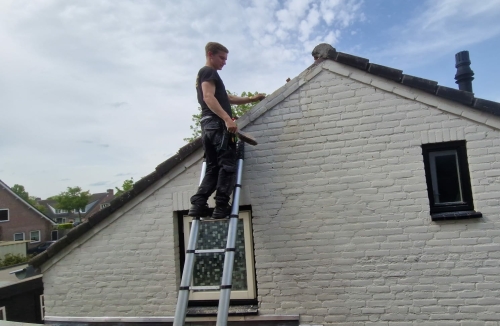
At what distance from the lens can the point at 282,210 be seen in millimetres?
4266

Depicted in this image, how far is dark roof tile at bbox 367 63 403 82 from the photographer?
4023mm

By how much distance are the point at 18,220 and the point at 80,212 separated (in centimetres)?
3454

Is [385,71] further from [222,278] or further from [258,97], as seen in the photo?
[222,278]

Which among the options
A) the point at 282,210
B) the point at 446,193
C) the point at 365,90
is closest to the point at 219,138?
the point at 282,210

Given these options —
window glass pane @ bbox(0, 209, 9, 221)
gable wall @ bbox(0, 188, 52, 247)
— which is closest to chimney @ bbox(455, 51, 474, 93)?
gable wall @ bbox(0, 188, 52, 247)

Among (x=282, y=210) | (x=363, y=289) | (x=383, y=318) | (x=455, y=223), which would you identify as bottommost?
(x=383, y=318)

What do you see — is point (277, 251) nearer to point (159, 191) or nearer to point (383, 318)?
point (383, 318)

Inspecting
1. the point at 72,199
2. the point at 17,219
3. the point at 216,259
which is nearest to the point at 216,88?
the point at 216,259

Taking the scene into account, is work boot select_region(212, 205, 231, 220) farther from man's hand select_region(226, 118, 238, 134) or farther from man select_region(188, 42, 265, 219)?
man's hand select_region(226, 118, 238, 134)

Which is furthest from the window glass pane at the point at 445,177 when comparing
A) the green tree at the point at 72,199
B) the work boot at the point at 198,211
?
the green tree at the point at 72,199

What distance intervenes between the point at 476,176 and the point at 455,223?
0.59 m

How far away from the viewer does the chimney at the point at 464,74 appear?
5.63m

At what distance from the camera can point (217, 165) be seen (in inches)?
149

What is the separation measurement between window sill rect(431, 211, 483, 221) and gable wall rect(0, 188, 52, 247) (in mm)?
41283
